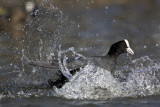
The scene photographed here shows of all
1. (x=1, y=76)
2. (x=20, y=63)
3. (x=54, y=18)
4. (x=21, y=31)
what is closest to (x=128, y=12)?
(x=54, y=18)

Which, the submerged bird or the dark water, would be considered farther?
the submerged bird

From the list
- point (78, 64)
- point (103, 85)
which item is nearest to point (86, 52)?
point (78, 64)

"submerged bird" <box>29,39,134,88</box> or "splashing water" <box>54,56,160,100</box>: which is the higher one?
"submerged bird" <box>29,39,134,88</box>

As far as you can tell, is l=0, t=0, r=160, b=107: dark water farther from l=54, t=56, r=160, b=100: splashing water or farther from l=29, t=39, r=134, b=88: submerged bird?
l=29, t=39, r=134, b=88: submerged bird

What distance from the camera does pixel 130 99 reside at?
601 centimetres

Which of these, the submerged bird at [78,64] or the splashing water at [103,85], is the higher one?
the submerged bird at [78,64]

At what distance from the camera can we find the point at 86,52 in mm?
8867

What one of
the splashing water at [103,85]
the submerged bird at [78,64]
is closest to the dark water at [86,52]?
the splashing water at [103,85]

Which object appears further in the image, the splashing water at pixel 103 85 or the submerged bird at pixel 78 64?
the submerged bird at pixel 78 64

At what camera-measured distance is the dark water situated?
6098 millimetres

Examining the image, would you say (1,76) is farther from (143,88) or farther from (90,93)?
(143,88)

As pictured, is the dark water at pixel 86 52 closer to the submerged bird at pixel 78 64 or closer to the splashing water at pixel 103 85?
the splashing water at pixel 103 85

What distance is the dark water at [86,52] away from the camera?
6098 millimetres

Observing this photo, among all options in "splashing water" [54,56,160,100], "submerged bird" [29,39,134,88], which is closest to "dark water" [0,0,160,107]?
"splashing water" [54,56,160,100]
